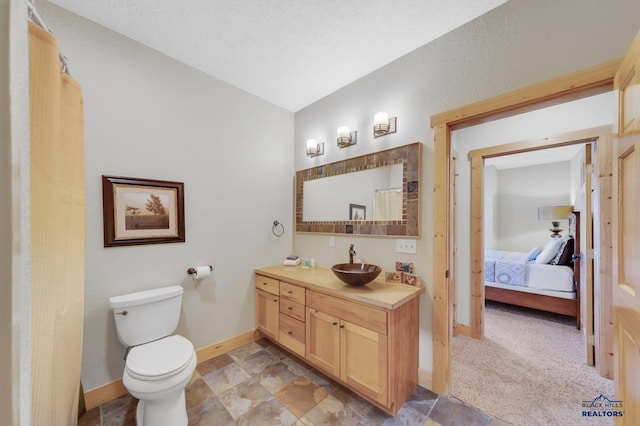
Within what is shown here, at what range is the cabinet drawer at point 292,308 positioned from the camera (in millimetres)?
2104

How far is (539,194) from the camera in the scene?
5.65 meters

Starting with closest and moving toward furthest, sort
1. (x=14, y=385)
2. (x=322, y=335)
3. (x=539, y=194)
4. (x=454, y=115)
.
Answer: (x=14, y=385), (x=454, y=115), (x=322, y=335), (x=539, y=194)

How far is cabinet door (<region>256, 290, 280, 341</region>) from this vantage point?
236 cm

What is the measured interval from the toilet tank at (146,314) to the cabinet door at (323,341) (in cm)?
108

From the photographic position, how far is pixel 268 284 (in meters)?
2.47

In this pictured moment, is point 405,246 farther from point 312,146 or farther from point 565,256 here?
point 565,256

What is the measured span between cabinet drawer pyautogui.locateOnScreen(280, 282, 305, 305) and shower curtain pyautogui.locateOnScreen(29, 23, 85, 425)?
1369 mm

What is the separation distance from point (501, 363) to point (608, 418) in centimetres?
67

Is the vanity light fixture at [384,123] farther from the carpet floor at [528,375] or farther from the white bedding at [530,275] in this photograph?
the white bedding at [530,275]

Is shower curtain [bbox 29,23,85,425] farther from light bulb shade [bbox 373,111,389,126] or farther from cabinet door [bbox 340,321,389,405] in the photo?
light bulb shade [bbox 373,111,389,126]

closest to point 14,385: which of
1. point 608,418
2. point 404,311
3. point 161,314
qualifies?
point 161,314

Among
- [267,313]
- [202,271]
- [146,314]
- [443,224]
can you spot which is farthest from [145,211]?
[443,224]

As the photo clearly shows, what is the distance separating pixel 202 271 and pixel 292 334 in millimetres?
989

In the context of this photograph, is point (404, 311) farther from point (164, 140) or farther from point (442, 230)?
point (164, 140)
